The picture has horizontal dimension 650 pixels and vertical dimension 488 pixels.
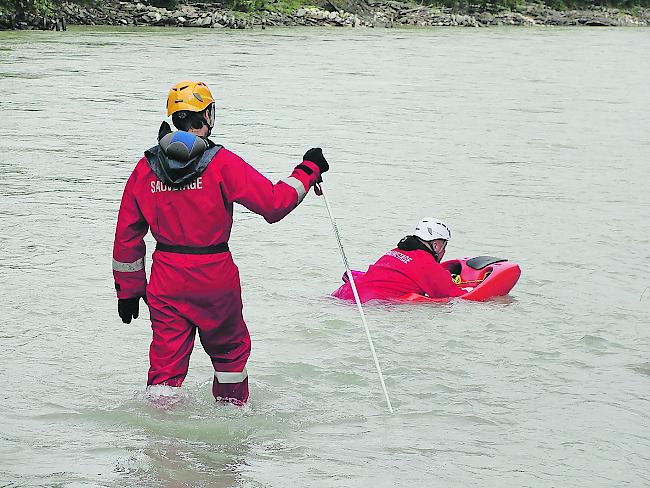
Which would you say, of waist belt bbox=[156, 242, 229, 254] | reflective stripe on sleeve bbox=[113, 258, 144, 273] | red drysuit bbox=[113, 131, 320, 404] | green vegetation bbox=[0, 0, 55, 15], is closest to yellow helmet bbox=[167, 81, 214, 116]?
red drysuit bbox=[113, 131, 320, 404]

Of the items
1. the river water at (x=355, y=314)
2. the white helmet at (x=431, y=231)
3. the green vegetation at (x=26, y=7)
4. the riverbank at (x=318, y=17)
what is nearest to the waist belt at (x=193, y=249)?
the river water at (x=355, y=314)

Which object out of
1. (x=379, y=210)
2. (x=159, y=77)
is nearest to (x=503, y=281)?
(x=379, y=210)

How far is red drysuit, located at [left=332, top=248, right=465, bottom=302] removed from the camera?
9625 millimetres

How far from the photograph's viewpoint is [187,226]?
5812 mm

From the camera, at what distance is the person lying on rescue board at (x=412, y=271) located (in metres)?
9.56

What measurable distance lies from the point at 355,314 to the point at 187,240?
3752 millimetres

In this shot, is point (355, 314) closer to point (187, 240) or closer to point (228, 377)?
point (228, 377)

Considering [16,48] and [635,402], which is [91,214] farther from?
[16,48]

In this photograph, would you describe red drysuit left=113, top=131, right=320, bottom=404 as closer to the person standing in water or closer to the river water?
the person standing in water

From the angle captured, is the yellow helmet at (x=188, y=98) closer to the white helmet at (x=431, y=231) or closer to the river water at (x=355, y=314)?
the river water at (x=355, y=314)

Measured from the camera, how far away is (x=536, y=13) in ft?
235

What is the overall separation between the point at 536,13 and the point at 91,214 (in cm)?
6206

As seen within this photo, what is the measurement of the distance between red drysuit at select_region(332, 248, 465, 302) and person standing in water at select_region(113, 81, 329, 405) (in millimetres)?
3604

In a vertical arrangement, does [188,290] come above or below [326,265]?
above
